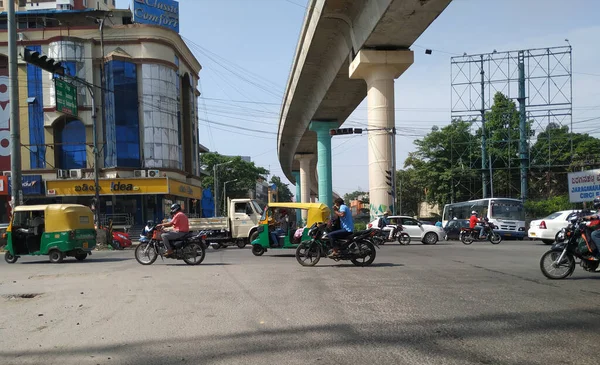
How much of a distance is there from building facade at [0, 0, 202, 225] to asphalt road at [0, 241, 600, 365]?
95.5ft

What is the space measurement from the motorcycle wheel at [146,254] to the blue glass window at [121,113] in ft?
85.4

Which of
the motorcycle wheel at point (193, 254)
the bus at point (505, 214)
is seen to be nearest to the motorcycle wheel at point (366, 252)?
the motorcycle wheel at point (193, 254)

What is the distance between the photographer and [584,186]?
86.6ft

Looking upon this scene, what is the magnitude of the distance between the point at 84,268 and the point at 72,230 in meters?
2.37

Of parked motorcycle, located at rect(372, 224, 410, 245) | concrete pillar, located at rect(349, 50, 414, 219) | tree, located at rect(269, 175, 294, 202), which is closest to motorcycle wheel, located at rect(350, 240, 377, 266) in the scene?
parked motorcycle, located at rect(372, 224, 410, 245)

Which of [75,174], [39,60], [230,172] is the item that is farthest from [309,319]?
[230,172]

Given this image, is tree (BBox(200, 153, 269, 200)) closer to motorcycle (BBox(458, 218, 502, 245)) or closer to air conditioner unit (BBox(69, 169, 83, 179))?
air conditioner unit (BBox(69, 169, 83, 179))

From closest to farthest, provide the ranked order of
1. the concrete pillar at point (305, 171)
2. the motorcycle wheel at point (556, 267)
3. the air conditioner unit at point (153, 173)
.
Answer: the motorcycle wheel at point (556, 267), the air conditioner unit at point (153, 173), the concrete pillar at point (305, 171)

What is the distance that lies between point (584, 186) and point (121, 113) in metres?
30.5

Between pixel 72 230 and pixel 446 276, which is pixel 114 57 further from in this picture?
pixel 446 276

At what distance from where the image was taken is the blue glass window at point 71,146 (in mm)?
39844

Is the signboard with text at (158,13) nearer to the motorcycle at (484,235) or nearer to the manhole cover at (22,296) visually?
the motorcycle at (484,235)

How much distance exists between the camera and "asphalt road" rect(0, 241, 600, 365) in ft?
16.5

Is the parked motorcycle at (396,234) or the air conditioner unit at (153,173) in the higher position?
the air conditioner unit at (153,173)
